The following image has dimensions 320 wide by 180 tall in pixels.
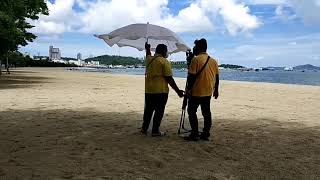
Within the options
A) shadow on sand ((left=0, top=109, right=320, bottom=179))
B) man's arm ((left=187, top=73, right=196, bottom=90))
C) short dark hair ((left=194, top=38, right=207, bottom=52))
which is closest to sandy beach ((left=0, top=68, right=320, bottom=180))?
shadow on sand ((left=0, top=109, right=320, bottom=179))

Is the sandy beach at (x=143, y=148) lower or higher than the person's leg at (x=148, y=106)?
lower

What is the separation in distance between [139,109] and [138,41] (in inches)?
145

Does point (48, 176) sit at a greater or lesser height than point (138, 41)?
lesser

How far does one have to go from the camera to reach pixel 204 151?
7656 mm

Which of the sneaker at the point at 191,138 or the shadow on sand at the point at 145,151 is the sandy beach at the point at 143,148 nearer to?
the shadow on sand at the point at 145,151

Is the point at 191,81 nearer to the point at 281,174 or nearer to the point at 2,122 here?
the point at 281,174

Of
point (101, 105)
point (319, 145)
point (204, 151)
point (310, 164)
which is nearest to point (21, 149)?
point (204, 151)

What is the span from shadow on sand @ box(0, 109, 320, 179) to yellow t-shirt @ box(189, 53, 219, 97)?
933 millimetres

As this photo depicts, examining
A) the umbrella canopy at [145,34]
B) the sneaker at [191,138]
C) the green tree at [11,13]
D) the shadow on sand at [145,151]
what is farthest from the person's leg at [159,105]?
the green tree at [11,13]

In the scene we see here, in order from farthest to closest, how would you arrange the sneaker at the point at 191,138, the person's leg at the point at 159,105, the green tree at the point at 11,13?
the green tree at the point at 11,13
the person's leg at the point at 159,105
the sneaker at the point at 191,138

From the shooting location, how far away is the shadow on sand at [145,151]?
20.4ft

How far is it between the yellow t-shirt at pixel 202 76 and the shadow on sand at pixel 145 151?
93 centimetres

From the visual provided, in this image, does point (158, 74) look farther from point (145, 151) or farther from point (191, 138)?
point (145, 151)

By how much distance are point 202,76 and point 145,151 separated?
5.64 ft
